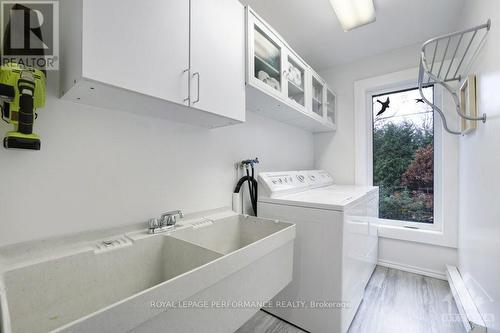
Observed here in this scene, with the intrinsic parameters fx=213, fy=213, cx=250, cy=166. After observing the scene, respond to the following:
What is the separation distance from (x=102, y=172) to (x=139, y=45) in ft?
1.97

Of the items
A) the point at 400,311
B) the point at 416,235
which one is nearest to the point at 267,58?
the point at 400,311

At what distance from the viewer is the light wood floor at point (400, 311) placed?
152cm

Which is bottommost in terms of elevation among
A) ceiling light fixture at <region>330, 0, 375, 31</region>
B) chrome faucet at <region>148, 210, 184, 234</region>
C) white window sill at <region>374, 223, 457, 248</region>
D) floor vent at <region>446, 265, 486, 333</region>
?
floor vent at <region>446, 265, 486, 333</region>

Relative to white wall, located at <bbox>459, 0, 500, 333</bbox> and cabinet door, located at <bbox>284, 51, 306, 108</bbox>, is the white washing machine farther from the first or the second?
cabinet door, located at <bbox>284, 51, 306, 108</bbox>

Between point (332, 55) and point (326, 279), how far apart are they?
2.40m

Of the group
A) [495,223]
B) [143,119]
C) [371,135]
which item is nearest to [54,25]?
[143,119]

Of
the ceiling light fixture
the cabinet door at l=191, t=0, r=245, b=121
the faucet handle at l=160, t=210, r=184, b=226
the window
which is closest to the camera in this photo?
the cabinet door at l=191, t=0, r=245, b=121

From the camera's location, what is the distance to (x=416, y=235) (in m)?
2.30

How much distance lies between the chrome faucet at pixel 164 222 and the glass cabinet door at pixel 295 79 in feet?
4.25

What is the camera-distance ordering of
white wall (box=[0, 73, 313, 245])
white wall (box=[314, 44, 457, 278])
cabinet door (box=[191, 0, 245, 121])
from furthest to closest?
white wall (box=[314, 44, 457, 278]) < cabinet door (box=[191, 0, 245, 121]) < white wall (box=[0, 73, 313, 245])

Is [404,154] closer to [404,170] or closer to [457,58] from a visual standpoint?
[404,170]

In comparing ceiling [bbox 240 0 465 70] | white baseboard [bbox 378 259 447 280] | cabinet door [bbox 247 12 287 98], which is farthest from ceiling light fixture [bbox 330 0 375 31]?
white baseboard [bbox 378 259 447 280]

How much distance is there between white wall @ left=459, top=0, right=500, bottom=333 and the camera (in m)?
1.08

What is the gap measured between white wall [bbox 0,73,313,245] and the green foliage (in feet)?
6.85
